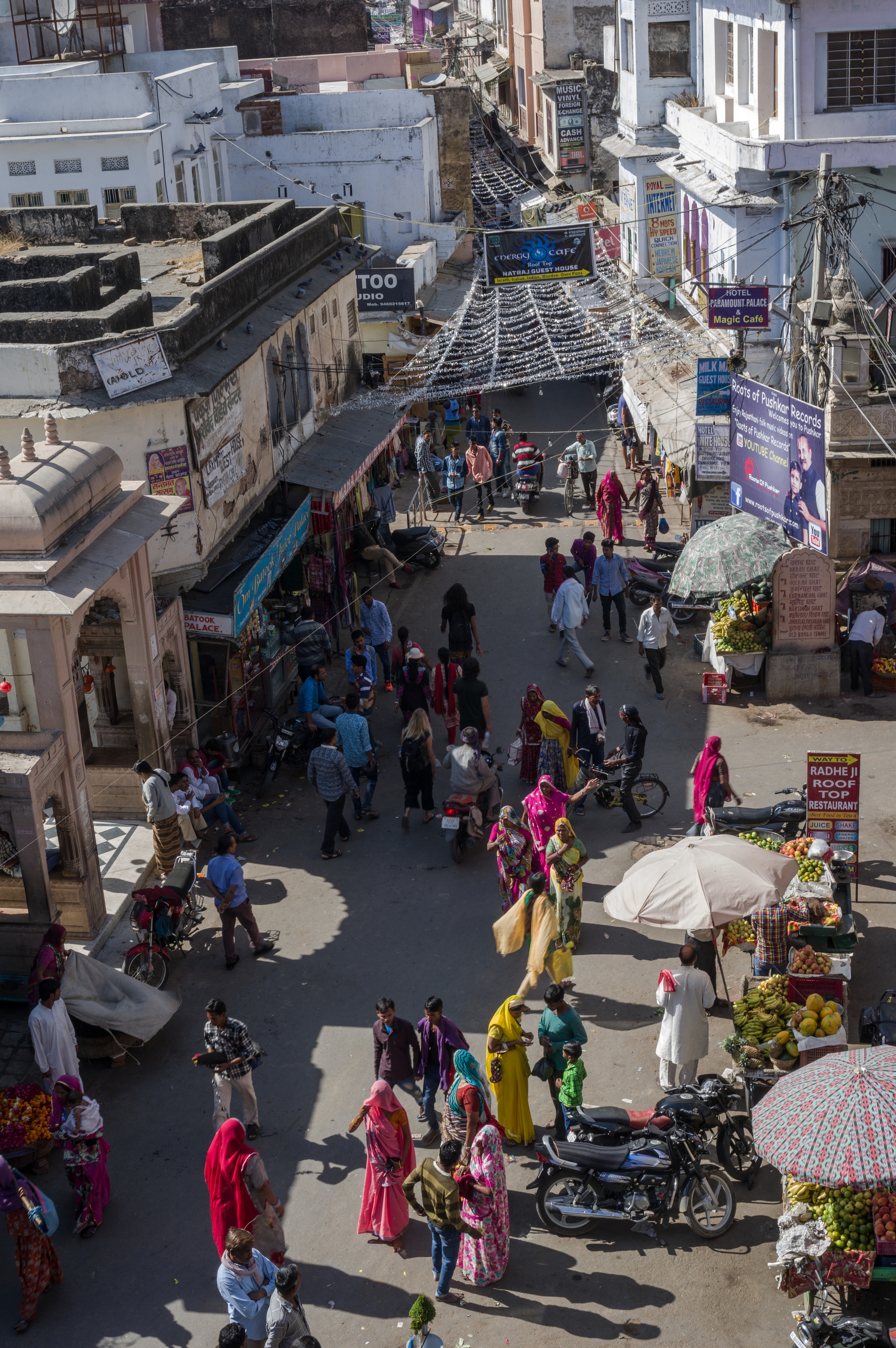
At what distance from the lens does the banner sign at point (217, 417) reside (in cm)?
1548

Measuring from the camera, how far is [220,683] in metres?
16.8

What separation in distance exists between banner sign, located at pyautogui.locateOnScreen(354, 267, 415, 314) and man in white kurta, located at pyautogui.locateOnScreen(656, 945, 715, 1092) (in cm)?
1978

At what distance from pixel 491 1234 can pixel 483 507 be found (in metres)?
19.4

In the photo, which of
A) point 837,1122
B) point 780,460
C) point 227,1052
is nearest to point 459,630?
point 780,460

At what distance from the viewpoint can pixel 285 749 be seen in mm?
16516

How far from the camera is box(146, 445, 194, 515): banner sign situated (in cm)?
1498

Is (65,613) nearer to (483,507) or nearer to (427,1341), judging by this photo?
(427,1341)

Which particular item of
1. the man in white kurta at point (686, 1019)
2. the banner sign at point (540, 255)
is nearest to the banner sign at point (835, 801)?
the man in white kurta at point (686, 1019)

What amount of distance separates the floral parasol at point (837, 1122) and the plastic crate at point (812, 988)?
2.52 meters

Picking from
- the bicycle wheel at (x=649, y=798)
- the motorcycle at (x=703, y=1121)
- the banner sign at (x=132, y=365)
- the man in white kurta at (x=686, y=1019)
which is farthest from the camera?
the bicycle wheel at (x=649, y=798)

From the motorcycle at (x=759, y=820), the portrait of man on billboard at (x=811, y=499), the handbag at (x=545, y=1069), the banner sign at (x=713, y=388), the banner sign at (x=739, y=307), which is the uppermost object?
the banner sign at (x=739, y=307)

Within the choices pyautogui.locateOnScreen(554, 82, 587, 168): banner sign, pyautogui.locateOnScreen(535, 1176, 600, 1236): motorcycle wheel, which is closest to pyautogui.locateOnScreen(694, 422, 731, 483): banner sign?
pyautogui.locateOnScreen(535, 1176, 600, 1236): motorcycle wheel

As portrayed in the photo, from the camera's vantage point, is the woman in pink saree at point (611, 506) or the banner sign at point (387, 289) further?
the banner sign at point (387, 289)

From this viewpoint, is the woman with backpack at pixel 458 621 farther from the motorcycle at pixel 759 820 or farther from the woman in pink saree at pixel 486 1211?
the woman in pink saree at pixel 486 1211
